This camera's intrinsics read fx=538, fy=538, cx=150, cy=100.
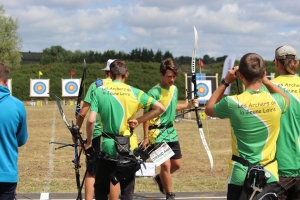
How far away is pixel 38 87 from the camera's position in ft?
135

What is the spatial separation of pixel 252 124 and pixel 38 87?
127 ft

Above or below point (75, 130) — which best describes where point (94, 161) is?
below

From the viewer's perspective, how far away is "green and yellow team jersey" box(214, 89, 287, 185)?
11.5 feet

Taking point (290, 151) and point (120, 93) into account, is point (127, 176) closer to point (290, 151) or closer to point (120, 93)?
point (120, 93)

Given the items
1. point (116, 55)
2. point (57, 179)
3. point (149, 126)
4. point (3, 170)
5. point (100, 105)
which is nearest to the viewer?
point (3, 170)

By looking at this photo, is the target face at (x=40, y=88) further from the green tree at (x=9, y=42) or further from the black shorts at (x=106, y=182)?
the black shorts at (x=106, y=182)

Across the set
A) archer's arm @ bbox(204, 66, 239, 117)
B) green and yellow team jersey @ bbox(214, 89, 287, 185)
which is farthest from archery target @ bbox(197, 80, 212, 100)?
green and yellow team jersey @ bbox(214, 89, 287, 185)

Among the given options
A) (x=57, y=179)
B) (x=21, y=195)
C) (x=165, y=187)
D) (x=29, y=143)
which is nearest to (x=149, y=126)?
(x=165, y=187)

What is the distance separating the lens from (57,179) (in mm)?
8125

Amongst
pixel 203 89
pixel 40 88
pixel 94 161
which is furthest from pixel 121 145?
pixel 40 88

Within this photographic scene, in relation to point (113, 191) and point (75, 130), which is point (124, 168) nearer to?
point (113, 191)

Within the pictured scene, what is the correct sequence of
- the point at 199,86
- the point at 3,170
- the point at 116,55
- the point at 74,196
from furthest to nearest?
1. the point at 116,55
2. the point at 199,86
3. the point at 74,196
4. the point at 3,170

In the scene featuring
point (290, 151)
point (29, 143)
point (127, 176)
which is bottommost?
point (29, 143)

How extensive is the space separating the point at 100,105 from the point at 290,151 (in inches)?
66.7
